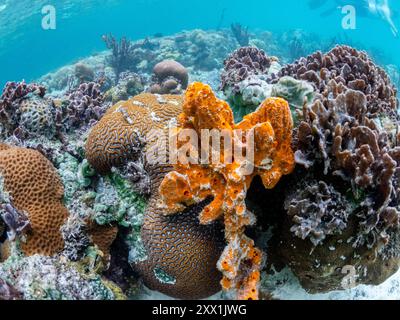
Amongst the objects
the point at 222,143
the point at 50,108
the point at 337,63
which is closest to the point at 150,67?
the point at 50,108

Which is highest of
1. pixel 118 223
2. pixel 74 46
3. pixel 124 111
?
pixel 74 46

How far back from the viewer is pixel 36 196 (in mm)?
3203

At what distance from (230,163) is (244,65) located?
106 inches

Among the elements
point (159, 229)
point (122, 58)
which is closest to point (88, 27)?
point (122, 58)

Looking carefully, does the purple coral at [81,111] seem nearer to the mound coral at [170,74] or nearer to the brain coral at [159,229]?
the brain coral at [159,229]

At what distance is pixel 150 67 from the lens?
15.3 m

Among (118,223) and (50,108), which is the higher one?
(50,108)

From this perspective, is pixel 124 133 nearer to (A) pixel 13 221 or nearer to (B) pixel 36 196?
(B) pixel 36 196

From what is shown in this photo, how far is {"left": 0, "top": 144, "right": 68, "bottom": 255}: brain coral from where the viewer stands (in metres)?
3.03

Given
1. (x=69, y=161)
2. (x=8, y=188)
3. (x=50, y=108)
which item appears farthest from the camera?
(x=50, y=108)

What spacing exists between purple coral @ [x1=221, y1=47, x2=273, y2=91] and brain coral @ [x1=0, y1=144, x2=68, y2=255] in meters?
2.40

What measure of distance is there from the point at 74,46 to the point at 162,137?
68906 millimetres

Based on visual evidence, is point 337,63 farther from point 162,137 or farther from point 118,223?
point 118,223
